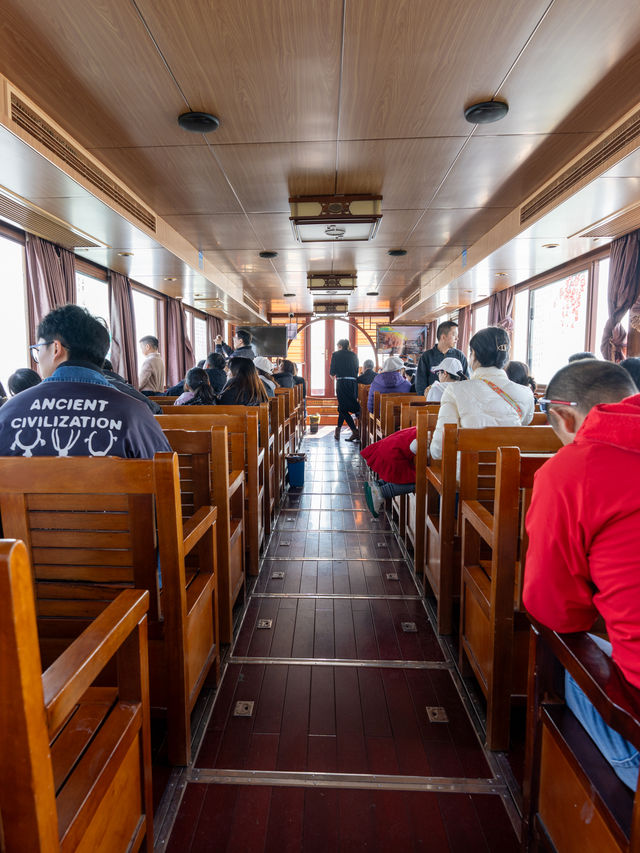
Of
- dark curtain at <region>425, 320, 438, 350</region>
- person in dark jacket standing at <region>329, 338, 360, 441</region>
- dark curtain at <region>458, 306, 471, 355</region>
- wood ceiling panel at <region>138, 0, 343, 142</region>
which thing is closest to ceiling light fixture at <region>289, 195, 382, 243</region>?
wood ceiling panel at <region>138, 0, 343, 142</region>

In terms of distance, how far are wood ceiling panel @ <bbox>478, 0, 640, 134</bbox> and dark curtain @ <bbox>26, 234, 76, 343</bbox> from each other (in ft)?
12.3

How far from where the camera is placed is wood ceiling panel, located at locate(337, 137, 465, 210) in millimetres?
3098

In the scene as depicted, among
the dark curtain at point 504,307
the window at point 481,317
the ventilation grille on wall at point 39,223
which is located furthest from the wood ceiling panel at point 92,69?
the window at point 481,317

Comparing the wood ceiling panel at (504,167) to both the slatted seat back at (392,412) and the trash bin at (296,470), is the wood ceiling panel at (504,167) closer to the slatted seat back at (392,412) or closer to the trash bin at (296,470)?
the slatted seat back at (392,412)

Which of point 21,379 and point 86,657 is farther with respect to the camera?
point 21,379

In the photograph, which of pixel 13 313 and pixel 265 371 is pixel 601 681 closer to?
pixel 265 371

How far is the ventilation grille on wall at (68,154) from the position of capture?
2.42m

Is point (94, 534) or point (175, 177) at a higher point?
point (175, 177)

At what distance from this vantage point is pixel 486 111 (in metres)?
2.64

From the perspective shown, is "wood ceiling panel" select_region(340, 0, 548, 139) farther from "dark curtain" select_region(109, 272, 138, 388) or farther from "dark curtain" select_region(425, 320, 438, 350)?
"dark curtain" select_region(425, 320, 438, 350)

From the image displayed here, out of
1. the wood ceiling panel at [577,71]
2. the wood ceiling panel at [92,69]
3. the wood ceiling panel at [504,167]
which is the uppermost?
the wood ceiling panel at [504,167]

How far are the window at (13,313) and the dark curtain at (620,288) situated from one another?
5.31 metres

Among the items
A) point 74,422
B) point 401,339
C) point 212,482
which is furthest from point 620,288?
point 401,339

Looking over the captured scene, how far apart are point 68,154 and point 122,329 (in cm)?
329
